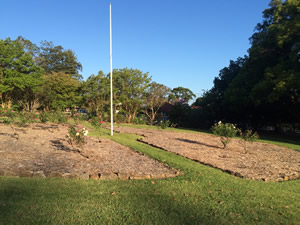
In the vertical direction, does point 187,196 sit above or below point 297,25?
below

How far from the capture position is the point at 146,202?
12.5 feet

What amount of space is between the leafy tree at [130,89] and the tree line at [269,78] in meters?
8.96

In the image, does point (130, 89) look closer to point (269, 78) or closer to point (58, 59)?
point (269, 78)

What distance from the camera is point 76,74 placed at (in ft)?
206

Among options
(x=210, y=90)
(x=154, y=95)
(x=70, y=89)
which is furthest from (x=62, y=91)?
(x=210, y=90)

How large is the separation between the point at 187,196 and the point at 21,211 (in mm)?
2682

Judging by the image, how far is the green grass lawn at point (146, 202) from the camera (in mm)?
3164

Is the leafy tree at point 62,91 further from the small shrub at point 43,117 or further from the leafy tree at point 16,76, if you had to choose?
the small shrub at point 43,117

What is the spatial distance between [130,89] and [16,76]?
13.9m

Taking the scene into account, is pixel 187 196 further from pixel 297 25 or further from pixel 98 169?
pixel 297 25

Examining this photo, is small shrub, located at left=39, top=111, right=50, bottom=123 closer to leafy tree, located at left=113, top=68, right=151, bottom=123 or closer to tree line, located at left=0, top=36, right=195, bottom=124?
tree line, located at left=0, top=36, right=195, bottom=124

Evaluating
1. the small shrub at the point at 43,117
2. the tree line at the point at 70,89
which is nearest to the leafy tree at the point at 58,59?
the tree line at the point at 70,89

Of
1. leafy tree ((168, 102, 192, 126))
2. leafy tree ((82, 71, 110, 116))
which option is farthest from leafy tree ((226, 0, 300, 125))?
leafy tree ((82, 71, 110, 116))

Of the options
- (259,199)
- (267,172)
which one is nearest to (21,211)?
(259,199)
